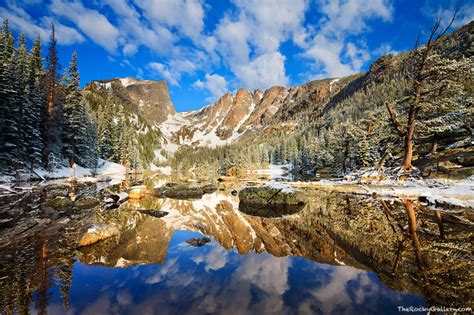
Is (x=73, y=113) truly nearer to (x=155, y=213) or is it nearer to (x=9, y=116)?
(x=9, y=116)

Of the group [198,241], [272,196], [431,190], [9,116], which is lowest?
[198,241]

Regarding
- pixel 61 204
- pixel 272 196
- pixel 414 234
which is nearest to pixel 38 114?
pixel 61 204

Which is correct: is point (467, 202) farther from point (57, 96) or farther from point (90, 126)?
point (90, 126)

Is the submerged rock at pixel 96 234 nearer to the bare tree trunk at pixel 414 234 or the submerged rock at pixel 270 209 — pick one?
the submerged rock at pixel 270 209

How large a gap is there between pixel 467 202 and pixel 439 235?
7.57 metres

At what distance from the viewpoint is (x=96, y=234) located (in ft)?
26.3

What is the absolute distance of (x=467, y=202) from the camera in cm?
1191

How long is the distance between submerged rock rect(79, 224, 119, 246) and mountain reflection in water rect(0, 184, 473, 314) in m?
0.27

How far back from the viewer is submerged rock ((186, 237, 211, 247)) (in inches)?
321

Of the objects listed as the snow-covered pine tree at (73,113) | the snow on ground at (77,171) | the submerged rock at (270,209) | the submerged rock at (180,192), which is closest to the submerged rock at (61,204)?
the submerged rock at (180,192)

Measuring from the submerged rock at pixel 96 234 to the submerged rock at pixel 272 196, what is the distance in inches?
356

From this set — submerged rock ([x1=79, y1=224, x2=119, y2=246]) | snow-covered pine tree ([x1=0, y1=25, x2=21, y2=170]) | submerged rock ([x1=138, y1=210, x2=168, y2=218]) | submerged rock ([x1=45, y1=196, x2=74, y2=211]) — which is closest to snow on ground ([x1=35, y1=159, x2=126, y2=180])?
snow-covered pine tree ([x1=0, y1=25, x2=21, y2=170])

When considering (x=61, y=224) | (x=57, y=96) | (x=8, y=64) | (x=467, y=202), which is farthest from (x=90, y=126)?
(x=467, y=202)

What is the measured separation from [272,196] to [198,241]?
7.85m
